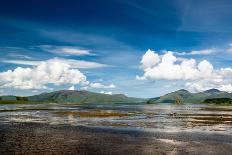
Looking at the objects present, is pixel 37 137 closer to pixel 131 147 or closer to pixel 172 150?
pixel 131 147

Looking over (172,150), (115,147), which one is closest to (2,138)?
(115,147)

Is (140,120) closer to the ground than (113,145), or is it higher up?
higher up

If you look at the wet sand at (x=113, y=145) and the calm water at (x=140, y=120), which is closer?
the wet sand at (x=113, y=145)

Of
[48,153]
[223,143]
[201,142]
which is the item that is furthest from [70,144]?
[223,143]

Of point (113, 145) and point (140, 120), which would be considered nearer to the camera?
point (113, 145)

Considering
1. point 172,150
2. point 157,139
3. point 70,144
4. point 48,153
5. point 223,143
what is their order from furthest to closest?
point 157,139
point 223,143
point 70,144
point 172,150
point 48,153

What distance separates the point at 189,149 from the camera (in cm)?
3509

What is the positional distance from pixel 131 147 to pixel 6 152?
1544 cm

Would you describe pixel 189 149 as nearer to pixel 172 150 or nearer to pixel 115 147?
pixel 172 150

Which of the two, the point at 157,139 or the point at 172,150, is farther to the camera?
the point at 157,139

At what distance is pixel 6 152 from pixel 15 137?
471 inches

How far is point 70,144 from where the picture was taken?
Answer: 3756 cm

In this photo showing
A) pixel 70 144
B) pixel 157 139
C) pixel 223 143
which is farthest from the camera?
pixel 157 139

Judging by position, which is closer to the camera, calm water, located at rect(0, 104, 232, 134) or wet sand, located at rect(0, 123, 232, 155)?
wet sand, located at rect(0, 123, 232, 155)
